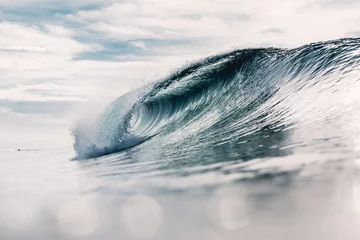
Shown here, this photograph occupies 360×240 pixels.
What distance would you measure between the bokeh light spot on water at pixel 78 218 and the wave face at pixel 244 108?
281 cm

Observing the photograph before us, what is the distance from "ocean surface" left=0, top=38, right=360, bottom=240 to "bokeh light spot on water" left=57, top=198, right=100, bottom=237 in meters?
0.02

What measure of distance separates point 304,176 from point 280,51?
517 inches

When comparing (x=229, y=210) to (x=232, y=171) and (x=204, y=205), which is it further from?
(x=232, y=171)

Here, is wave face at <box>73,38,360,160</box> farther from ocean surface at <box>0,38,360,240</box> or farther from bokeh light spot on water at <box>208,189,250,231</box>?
bokeh light spot on water at <box>208,189,250,231</box>

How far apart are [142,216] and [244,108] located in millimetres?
8992

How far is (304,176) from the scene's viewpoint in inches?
228

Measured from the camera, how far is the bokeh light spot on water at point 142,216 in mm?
4625

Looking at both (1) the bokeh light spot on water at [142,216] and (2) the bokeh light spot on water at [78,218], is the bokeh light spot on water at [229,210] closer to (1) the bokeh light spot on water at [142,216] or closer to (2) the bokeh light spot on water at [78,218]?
(1) the bokeh light spot on water at [142,216]

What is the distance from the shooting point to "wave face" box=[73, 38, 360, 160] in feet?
30.5

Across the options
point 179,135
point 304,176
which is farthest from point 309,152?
point 179,135

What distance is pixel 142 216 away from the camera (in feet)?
16.9

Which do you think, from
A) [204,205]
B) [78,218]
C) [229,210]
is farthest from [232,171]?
[78,218]

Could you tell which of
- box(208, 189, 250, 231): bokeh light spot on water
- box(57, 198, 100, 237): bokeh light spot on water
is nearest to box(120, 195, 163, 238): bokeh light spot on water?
box(57, 198, 100, 237): bokeh light spot on water

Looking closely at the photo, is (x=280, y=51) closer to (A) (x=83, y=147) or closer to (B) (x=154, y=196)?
(A) (x=83, y=147)
